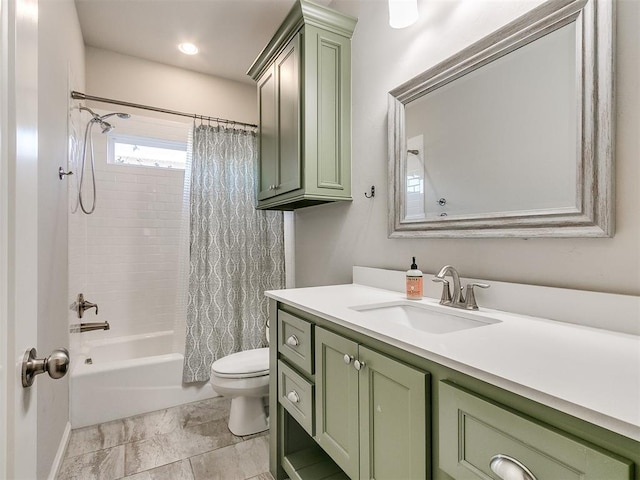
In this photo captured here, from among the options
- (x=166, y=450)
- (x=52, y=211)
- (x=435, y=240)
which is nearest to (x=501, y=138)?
(x=435, y=240)

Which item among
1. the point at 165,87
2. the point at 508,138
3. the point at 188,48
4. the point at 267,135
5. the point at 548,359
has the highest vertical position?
the point at 188,48

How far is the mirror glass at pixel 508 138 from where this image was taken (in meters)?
0.96

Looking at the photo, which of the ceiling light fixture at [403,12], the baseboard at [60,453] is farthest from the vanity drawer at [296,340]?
the ceiling light fixture at [403,12]

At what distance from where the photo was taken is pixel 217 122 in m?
2.54

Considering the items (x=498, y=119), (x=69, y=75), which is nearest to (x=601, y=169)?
(x=498, y=119)

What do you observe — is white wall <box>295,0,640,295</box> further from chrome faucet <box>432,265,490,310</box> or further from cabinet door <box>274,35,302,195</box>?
cabinet door <box>274,35,302,195</box>

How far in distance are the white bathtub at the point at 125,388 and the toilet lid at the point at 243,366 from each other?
52 cm

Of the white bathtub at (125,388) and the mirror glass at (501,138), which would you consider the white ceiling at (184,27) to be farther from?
the white bathtub at (125,388)

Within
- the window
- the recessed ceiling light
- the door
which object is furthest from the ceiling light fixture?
the window

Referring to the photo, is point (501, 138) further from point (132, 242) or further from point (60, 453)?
point (132, 242)

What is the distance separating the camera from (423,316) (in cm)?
131

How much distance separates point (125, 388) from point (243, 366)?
0.89m

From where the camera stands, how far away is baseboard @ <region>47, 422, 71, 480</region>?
157cm

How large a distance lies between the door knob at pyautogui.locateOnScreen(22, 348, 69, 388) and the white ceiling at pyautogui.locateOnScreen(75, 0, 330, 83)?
2289 millimetres
